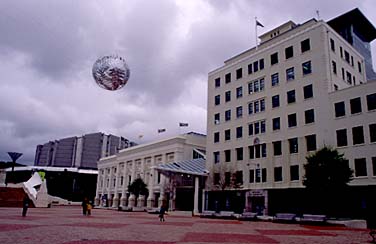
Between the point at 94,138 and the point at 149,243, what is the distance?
428 ft

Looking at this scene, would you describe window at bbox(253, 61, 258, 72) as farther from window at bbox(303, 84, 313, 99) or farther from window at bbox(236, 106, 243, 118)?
window at bbox(303, 84, 313, 99)

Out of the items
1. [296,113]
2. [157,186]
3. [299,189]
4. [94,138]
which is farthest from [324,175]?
[94,138]

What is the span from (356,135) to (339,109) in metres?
3.57

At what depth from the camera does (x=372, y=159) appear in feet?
114

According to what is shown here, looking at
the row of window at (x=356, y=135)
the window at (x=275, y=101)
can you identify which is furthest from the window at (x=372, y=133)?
the window at (x=275, y=101)

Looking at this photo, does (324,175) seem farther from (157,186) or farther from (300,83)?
(157,186)

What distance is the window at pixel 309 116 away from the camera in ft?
136

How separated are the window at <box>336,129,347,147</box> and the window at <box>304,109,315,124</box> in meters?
3.75

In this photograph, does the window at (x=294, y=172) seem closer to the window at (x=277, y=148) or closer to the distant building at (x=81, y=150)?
the window at (x=277, y=148)

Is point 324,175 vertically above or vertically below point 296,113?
below

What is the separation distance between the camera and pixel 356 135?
36.6 metres

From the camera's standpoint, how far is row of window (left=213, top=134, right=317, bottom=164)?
41312mm

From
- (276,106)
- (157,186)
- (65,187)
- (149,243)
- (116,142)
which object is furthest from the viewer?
(116,142)

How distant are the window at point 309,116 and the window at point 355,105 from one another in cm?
476
